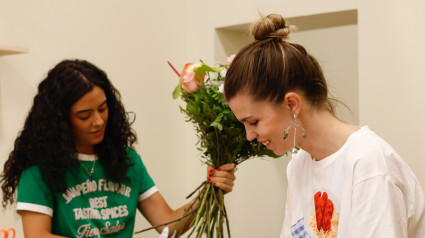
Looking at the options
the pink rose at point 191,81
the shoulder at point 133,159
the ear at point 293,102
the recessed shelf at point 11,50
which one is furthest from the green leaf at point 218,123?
the recessed shelf at point 11,50

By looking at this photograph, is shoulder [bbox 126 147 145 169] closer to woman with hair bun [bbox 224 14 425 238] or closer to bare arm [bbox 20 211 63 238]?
bare arm [bbox 20 211 63 238]

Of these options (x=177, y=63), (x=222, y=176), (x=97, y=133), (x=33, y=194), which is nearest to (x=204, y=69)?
(x=222, y=176)

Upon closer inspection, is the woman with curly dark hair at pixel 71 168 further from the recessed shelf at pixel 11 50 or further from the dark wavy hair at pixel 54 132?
the recessed shelf at pixel 11 50

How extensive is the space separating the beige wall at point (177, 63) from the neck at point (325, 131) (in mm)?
753

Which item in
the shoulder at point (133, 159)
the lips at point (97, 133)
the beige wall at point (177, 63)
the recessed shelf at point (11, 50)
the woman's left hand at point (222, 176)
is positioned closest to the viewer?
the woman's left hand at point (222, 176)

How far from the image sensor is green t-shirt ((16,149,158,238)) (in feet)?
5.69

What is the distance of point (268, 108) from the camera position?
1211 millimetres

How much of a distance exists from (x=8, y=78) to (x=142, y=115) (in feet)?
2.64

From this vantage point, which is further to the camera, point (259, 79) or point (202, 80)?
point (202, 80)

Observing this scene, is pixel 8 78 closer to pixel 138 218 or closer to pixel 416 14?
pixel 138 218

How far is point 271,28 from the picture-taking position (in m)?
1.26

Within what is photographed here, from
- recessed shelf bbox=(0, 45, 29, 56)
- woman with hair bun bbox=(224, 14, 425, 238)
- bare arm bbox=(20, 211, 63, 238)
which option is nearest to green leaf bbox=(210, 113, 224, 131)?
woman with hair bun bbox=(224, 14, 425, 238)

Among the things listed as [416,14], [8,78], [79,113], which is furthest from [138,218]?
[416,14]

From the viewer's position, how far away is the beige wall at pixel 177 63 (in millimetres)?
2338
